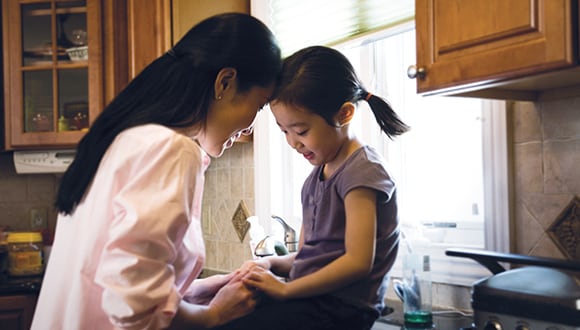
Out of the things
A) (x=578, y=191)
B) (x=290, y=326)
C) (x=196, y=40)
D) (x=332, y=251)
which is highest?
(x=196, y=40)

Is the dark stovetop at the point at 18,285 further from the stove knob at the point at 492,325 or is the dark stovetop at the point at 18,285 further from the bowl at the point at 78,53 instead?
the stove knob at the point at 492,325

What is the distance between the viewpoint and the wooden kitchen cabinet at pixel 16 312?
8.90 feet

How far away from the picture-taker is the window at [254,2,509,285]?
1687 millimetres

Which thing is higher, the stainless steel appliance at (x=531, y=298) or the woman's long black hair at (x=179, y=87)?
the woman's long black hair at (x=179, y=87)

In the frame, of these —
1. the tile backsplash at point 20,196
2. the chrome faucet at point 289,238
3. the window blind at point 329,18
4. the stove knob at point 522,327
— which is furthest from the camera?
the tile backsplash at point 20,196

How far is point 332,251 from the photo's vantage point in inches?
52.5

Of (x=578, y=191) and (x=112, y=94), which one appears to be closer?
(x=578, y=191)

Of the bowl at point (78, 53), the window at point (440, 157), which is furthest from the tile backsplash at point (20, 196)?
the window at point (440, 157)

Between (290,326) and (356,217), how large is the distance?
0.79ft

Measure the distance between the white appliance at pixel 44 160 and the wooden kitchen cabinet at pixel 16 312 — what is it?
0.60m

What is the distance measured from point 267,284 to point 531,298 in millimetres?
491

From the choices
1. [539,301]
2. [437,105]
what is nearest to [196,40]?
[539,301]

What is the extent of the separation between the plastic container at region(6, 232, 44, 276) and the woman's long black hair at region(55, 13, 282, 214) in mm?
2026

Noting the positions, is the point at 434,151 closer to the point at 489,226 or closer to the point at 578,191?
the point at 489,226
